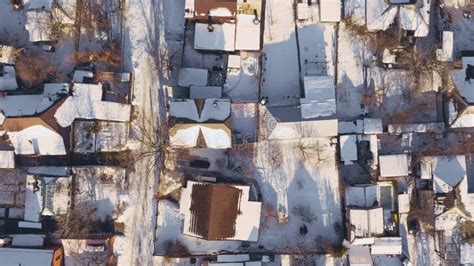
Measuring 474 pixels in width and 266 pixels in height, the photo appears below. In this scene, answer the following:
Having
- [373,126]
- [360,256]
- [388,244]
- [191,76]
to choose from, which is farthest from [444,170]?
[191,76]

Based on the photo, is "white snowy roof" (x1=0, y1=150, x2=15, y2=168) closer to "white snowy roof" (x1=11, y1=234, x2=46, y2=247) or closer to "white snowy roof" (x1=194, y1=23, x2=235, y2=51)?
"white snowy roof" (x1=11, y1=234, x2=46, y2=247)

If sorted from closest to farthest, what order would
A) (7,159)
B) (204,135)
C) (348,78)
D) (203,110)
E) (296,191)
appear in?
(203,110)
(204,135)
(7,159)
(296,191)
(348,78)

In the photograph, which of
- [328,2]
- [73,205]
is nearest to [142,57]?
[73,205]

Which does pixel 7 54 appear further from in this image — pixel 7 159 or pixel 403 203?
pixel 403 203

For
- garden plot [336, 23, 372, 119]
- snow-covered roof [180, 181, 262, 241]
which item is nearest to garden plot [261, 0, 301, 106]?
garden plot [336, 23, 372, 119]

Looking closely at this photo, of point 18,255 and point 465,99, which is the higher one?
point 465,99

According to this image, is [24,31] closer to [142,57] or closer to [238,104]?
[142,57]
